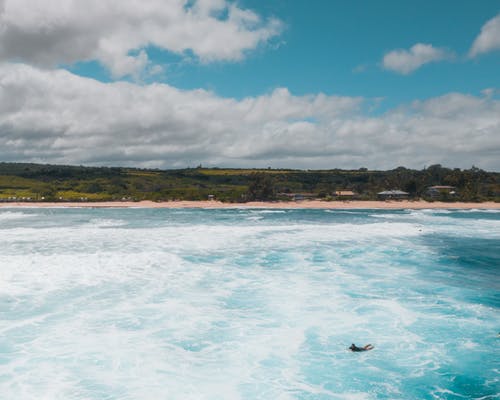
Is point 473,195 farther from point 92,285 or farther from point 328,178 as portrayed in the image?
point 92,285

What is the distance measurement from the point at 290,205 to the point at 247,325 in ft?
277

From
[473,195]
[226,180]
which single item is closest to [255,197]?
[473,195]

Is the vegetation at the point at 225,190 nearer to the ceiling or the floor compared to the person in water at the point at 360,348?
nearer to the ceiling

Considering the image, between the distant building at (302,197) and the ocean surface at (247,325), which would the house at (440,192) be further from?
the ocean surface at (247,325)

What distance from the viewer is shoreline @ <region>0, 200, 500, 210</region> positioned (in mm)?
94000

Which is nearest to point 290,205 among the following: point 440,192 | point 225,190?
point 225,190

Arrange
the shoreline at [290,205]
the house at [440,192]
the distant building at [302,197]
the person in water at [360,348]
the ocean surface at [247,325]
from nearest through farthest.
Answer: the ocean surface at [247,325], the person in water at [360,348], the shoreline at [290,205], the house at [440,192], the distant building at [302,197]

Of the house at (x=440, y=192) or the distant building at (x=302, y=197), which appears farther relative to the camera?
the distant building at (x=302, y=197)

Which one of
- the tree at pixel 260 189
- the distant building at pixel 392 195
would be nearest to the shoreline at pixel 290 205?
the tree at pixel 260 189

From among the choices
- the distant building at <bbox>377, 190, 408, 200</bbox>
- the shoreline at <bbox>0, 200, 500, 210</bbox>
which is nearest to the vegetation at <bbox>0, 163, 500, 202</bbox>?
the distant building at <bbox>377, 190, 408, 200</bbox>

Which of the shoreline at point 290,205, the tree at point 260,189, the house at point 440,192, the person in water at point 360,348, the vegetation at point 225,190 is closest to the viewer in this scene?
the person in water at point 360,348

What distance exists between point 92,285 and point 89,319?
5306 mm

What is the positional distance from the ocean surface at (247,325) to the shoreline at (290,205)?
2587 inches

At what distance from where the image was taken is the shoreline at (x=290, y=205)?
94.0 metres
